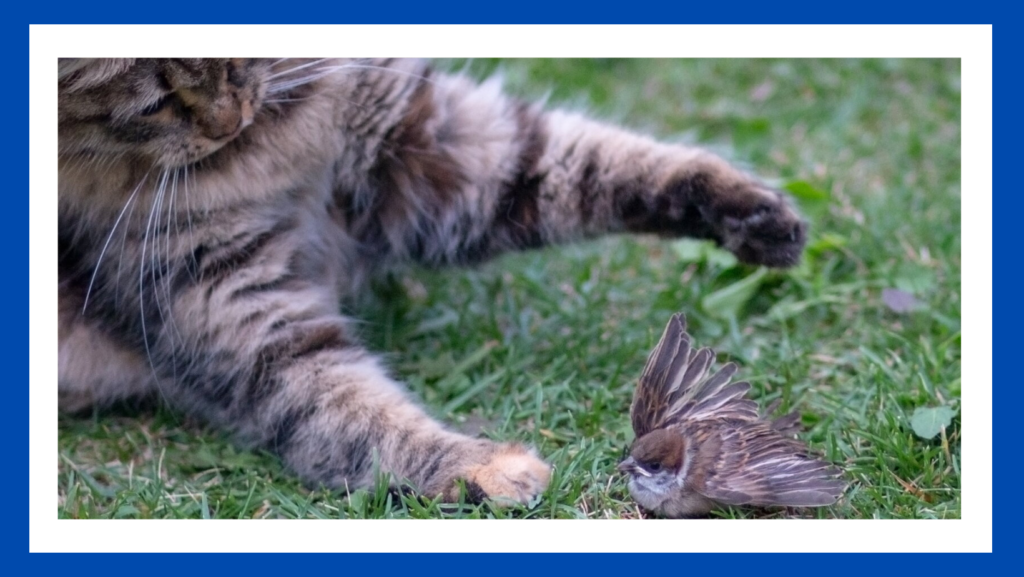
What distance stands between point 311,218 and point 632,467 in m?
0.95

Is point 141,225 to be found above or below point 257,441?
above

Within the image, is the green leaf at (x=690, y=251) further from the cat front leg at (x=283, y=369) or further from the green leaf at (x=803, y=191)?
the cat front leg at (x=283, y=369)

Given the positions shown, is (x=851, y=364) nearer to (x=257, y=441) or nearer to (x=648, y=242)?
(x=648, y=242)

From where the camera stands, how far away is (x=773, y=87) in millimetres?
3590

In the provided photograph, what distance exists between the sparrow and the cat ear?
1091 mm

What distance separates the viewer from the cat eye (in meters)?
1.83

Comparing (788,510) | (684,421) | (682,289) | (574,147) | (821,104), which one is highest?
(821,104)

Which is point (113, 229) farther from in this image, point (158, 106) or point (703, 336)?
point (703, 336)

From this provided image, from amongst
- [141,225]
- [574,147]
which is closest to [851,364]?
[574,147]

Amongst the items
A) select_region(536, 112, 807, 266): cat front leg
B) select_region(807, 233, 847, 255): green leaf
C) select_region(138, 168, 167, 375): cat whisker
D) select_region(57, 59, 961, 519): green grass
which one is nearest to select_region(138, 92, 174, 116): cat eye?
select_region(138, 168, 167, 375): cat whisker

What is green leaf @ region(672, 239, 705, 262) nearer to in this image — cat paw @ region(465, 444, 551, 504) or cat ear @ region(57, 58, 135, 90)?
cat paw @ region(465, 444, 551, 504)

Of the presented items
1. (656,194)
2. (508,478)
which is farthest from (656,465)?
(656,194)

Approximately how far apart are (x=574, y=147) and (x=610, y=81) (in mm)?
1466
